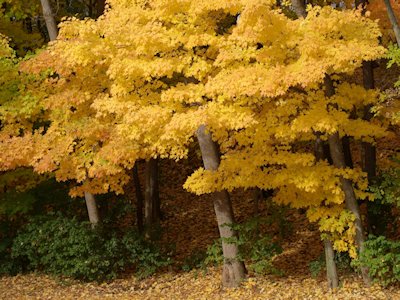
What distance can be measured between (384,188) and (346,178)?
1.33 metres

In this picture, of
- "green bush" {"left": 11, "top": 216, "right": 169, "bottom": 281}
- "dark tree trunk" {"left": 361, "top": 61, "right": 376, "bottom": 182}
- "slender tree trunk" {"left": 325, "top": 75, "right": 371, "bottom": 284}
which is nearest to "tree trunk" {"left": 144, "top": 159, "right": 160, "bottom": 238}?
"green bush" {"left": 11, "top": 216, "right": 169, "bottom": 281}

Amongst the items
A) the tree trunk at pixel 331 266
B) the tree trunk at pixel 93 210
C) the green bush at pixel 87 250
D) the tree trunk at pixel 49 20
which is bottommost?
the tree trunk at pixel 331 266

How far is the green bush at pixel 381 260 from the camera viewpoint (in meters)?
11.6

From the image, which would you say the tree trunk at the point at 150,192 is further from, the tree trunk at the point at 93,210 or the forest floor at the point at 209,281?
the tree trunk at the point at 93,210

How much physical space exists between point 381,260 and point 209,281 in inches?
182

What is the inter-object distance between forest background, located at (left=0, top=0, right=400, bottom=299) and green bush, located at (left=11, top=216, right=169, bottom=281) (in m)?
0.05

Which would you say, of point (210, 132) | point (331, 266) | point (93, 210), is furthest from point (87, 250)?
point (331, 266)

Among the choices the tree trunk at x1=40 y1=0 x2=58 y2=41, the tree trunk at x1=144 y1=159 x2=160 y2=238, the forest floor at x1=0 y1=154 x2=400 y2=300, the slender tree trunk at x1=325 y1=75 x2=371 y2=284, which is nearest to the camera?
the slender tree trunk at x1=325 y1=75 x2=371 y2=284

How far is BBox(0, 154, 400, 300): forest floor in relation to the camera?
12.6 meters

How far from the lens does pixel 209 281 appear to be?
14.4 m

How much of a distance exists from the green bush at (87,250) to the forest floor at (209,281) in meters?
0.36

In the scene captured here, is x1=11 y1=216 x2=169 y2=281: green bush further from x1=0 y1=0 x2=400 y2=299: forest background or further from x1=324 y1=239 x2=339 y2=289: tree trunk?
x1=324 y1=239 x2=339 y2=289: tree trunk

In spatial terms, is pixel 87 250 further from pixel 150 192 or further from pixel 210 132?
pixel 210 132

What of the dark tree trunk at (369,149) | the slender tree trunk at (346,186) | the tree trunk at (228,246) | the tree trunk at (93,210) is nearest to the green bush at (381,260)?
the slender tree trunk at (346,186)
